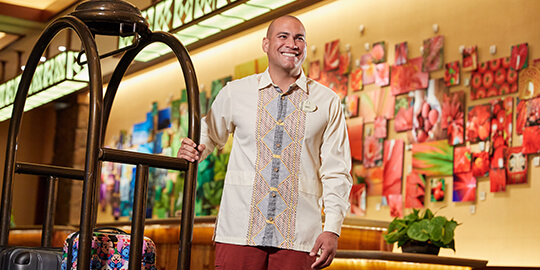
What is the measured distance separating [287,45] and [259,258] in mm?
660

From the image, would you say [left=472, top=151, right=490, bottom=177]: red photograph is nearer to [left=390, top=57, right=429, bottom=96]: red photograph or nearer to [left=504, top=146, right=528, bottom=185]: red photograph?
[left=504, top=146, right=528, bottom=185]: red photograph

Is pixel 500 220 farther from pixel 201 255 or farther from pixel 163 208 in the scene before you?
pixel 163 208

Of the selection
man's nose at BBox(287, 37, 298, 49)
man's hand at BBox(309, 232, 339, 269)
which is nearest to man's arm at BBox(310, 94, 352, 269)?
man's hand at BBox(309, 232, 339, 269)

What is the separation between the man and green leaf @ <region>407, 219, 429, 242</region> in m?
2.04

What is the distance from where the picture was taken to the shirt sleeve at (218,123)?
7.80 ft

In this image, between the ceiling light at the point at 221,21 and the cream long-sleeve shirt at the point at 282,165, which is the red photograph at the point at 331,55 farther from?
the cream long-sleeve shirt at the point at 282,165

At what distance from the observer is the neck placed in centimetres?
233

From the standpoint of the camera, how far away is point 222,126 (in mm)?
2436

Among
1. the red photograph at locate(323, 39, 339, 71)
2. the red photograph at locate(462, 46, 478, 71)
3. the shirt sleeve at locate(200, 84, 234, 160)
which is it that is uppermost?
the red photograph at locate(323, 39, 339, 71)

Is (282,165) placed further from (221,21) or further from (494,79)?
(221,21)

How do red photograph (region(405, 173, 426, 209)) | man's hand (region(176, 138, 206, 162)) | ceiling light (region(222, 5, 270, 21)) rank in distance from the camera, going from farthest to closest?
ceiling light (region(222, 5, 270, 21)) < red photograph (region(405, 173, 426, 209)) < man's hand (region(176, 138, 206, 162))

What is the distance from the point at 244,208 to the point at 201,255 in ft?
10.7

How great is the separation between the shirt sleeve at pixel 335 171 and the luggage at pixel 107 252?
589mm

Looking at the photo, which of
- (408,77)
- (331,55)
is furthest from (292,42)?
(331,55)
